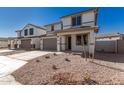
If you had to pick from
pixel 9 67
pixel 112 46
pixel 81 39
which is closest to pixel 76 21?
pixel 81 39

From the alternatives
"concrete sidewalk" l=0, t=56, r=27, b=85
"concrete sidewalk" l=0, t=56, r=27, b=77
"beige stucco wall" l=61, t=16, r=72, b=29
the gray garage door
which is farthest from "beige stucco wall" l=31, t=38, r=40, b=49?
"concrete sidewalk" l=0, t=56, r=27, b=85

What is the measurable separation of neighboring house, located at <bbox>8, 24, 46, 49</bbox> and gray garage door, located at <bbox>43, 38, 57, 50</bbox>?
2474mm

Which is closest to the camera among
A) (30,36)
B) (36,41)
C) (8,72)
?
(8,72)

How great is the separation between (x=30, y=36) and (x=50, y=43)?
272 inches

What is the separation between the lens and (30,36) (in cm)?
2417

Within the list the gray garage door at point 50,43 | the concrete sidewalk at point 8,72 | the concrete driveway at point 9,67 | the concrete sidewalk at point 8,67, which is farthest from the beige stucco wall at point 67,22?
the concrete sidewalk at point 8,72

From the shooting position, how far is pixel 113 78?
15.9 feet

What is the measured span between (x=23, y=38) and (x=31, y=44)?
3.43 m

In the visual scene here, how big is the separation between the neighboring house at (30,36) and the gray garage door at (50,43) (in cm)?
247

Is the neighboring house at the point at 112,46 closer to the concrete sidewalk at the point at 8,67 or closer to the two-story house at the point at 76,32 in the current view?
the two-story house at the point at 76,32

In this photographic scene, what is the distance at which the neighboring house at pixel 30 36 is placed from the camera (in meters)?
22.7

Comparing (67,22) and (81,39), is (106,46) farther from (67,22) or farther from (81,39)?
(67,22)
